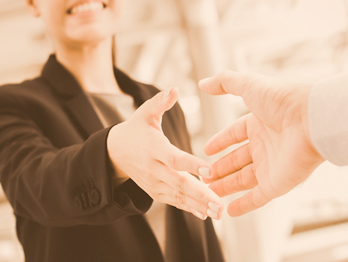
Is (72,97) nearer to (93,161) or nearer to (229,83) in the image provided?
(93,161)

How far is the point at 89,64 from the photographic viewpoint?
0.79m

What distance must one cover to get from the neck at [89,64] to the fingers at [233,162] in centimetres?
37

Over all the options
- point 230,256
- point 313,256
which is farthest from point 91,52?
point 313,256

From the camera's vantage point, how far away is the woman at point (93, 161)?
1.61ft

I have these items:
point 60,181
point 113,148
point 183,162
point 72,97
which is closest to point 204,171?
point 183,162

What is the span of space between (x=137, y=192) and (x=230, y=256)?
455 mm

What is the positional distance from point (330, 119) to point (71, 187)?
485 millimetres

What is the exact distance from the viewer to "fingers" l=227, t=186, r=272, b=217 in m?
0.60

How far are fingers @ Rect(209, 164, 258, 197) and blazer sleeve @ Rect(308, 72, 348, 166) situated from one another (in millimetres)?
180

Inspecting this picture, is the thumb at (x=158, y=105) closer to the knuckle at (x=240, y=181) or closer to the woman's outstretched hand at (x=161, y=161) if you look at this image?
the woman's outstretched hand at (x=161, y=161)

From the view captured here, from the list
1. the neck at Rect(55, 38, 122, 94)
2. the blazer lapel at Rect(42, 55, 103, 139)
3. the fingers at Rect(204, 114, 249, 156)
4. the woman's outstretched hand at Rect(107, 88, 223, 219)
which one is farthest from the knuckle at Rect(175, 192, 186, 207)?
the neck at Rect(55, 38, 122, 94)

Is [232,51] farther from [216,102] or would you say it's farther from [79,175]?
[79,175]

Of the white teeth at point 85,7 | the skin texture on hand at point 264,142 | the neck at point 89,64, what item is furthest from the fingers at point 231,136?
the white teeth at point 85,7

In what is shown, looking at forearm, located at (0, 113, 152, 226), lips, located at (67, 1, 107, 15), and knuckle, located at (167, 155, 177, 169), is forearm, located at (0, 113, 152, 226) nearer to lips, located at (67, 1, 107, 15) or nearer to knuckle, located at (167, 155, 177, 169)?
knuckle, located at (167, 155, 177, 169)
